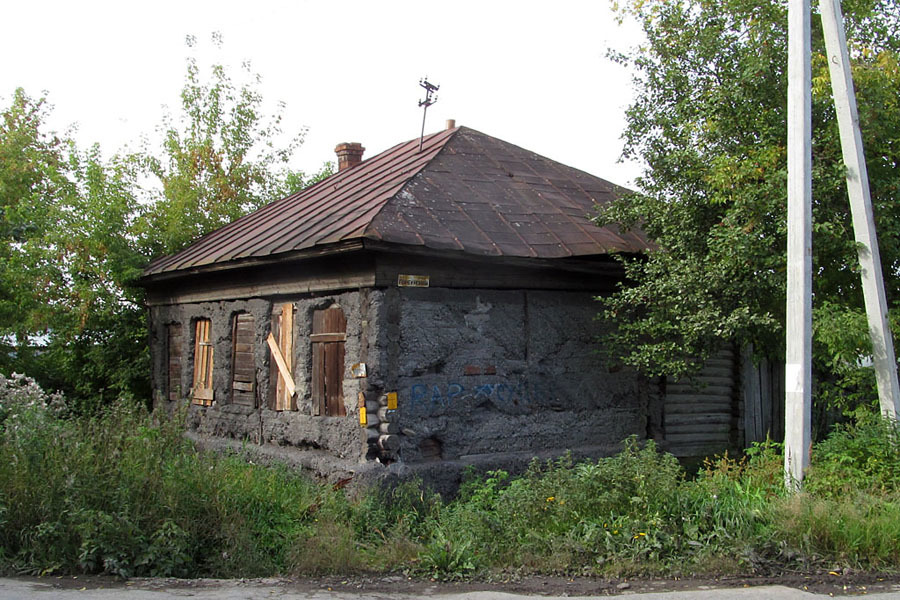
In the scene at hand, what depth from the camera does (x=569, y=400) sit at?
9.34 m

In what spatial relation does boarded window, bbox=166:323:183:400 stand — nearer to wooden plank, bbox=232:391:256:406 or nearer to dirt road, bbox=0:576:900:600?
wooden plank, bbox=232:391:256:406

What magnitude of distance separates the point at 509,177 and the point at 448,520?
530 centimetres

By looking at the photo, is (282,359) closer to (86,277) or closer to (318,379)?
(318,379)

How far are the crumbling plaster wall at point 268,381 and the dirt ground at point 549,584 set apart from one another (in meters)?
2.47

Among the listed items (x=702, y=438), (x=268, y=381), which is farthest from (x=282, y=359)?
(x=702, y=438)

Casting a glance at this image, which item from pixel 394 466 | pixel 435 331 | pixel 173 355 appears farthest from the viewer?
pixel 173 355

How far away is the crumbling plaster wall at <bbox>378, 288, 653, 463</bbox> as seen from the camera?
8.20 meters

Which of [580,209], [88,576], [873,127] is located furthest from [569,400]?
[88,576]

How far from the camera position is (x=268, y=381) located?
992cm

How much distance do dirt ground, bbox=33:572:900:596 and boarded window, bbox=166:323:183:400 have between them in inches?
288

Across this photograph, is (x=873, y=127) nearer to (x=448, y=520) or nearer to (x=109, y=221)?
(x=448, y=520)

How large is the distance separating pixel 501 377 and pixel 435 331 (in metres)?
1.00

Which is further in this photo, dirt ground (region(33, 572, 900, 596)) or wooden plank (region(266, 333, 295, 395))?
wooden plank (region(266, 333, 295, 395))

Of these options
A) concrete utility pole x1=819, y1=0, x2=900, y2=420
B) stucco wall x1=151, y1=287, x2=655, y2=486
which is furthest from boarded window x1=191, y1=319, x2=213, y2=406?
concrete utility pole x1=819, y1=0, x2=900, y2=420
